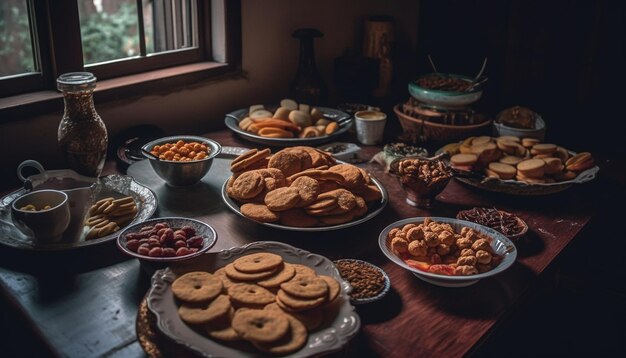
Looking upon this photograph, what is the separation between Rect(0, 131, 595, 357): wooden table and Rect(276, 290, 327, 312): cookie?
0.36 ft

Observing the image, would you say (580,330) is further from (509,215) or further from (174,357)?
(174,357)

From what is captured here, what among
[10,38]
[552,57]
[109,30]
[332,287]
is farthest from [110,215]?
[109,30]

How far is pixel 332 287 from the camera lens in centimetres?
114

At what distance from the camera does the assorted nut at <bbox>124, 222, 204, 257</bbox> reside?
126cm

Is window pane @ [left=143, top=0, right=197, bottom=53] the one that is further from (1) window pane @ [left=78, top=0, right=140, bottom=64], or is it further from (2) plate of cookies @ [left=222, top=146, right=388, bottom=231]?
(1) window pane @ [left=78, top=0, right=140, bottom=64]

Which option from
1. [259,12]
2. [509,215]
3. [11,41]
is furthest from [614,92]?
[11,41]

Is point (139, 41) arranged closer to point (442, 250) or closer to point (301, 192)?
point (301, 192)

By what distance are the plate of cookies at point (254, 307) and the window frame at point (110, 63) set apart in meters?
0.94

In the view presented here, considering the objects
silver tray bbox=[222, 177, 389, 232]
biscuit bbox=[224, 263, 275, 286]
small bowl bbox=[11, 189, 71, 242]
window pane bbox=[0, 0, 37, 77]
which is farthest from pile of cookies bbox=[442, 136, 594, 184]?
window pane bbox=[0, 0, 37, 77]

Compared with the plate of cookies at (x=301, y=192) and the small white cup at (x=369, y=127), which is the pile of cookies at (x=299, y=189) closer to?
the plate of cookies at (x=301, y=192)

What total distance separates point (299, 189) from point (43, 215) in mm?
593

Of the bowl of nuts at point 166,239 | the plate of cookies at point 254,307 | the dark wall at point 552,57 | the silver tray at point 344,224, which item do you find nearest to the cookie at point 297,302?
the plate of cookies at point 254,307

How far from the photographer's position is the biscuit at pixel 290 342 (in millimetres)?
1002

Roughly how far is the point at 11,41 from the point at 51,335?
12.2 feet
